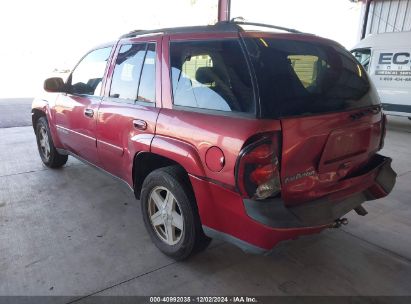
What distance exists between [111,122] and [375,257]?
2.56 m

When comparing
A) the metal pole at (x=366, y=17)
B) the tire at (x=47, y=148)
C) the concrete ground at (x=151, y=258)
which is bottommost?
the concrete ground at (x=151, y=258)

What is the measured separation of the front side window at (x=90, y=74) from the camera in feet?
11.7

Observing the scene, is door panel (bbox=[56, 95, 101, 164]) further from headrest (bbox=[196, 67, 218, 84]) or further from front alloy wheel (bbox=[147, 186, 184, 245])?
headrest (bbox=[196, 67, 218, 84])

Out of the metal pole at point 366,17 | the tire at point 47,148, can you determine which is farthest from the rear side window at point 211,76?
the metal pole at point 366,17

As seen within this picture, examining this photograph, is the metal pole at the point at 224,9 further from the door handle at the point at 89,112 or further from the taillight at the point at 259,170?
the taillight at the point at 259,170

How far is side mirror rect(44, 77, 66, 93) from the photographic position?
13.3 ft

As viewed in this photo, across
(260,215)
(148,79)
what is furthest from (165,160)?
(260,215)

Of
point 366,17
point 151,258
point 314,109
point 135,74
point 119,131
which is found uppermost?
point 366,17

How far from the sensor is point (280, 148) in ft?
6.72

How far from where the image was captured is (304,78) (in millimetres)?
2307

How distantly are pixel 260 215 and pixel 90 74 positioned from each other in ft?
8.86

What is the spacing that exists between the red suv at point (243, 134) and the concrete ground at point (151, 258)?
0.28 meters

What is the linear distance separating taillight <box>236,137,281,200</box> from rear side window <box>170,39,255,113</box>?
0.78 ft

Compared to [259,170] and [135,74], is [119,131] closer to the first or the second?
[135,74]
